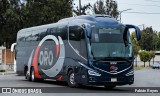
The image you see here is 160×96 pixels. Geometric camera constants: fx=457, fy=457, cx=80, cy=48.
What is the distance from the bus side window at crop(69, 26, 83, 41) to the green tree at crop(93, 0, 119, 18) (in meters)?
51.2

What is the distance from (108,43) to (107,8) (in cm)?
5535

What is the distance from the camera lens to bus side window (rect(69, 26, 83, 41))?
75.3ft

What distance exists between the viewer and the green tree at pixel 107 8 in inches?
2972

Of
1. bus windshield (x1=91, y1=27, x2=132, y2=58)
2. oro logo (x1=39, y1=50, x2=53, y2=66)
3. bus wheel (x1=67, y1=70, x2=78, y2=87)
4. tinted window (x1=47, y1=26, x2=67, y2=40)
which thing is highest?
tinted window (x1=47, y1=26, x2=67, y2=40)

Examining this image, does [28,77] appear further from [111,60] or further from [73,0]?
[73,0]

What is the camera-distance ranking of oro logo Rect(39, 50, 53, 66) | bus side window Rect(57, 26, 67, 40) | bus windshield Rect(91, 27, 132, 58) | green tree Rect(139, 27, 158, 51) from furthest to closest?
green tree Rect(139, 27, 158, 51)
oro logo Rect(39, 50, 53, 66)
bus side window Rect(57, 26, 67, 40)
bus windshield Rect(91, 27, 132, 58)

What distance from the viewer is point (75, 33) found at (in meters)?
23.5

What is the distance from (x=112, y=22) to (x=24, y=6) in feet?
118

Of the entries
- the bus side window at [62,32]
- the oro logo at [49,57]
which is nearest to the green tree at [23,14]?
the oro logo at [49,57]

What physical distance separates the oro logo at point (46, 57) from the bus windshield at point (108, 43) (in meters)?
5.05

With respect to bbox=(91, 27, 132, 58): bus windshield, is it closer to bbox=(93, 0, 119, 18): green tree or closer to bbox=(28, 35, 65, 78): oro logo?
bbox=(28, 35, 65, 78): oro logo

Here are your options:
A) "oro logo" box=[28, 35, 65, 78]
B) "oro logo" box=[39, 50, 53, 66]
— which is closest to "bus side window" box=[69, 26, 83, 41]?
"oro logo" box=[28, 35, 65, 78]

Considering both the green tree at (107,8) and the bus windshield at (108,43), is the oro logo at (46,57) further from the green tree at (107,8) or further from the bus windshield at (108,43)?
the green tree at (107,8)

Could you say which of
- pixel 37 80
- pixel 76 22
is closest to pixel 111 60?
pixel 76 22
